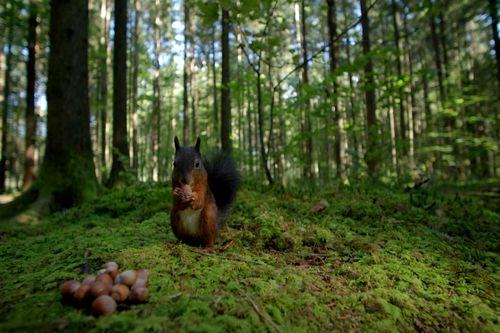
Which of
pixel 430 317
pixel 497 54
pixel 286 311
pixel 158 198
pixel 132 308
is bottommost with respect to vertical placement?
pixel 430 317

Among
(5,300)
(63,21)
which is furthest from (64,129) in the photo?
(5,300)

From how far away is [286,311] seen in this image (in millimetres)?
1764

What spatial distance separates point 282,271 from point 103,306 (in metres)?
1.19

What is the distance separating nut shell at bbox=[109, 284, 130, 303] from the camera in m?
1.55

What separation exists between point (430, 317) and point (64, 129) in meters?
5.53

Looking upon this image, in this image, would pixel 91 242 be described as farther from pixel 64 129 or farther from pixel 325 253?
pixel 64 129

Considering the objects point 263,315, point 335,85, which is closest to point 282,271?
point 263,315

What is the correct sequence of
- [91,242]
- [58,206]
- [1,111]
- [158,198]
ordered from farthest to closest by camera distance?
[1,111], [58,206], [158,198], [91,242]

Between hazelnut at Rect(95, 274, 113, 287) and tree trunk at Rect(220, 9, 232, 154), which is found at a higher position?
tree trunk at Rect(220, 9, 232, 154)

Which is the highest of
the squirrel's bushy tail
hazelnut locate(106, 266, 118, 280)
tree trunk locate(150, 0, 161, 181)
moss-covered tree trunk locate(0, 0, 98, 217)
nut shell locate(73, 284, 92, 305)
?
tree trunk locate(150, 0, 161, 181)

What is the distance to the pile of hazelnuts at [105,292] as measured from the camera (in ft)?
4.78

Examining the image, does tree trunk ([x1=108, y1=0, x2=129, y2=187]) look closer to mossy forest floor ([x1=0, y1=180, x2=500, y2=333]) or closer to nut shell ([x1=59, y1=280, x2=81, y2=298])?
mossy forest floor ([x1=0, y1=180, x2=500, y2=333])

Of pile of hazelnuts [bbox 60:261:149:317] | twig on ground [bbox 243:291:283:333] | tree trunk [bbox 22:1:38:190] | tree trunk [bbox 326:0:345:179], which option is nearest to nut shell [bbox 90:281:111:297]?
pile of hazelnuts [bbox 60:261:149:317]

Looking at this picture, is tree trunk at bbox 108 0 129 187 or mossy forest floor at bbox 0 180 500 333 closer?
mossy forest floor at bbox 0 180 500 333
